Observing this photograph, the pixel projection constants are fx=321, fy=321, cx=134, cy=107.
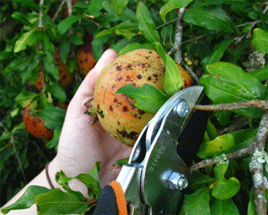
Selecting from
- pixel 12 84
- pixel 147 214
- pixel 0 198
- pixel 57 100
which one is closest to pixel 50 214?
pixel 147 214

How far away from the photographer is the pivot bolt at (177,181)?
71 cm

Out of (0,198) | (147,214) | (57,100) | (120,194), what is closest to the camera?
(120,194)

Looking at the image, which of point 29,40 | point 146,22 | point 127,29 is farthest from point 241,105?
point 29,40

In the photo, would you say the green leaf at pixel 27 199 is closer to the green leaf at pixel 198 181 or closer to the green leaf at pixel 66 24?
the green leaf at pixel 198 181

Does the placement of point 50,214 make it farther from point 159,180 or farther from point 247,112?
point 247,112

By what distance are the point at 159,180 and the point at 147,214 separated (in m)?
0.08

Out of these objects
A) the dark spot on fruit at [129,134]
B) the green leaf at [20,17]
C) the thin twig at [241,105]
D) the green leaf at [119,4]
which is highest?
the green leaf at [119,4]

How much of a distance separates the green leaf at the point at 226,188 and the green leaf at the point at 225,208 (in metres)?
0.04

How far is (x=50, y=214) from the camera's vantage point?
0.83m

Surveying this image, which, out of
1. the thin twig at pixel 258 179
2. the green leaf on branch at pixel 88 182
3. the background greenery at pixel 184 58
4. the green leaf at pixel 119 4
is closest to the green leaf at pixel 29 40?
the background greenery at pixel 184 58

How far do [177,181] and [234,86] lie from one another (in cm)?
25

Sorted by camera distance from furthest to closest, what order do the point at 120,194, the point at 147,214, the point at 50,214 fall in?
the point at 50,214, the point at 147,214, the point at 120,194

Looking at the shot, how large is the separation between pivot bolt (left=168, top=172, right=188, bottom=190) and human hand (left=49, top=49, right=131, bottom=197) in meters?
0.60

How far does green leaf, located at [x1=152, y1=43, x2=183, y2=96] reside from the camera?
76 cm
